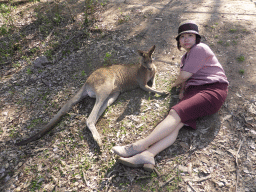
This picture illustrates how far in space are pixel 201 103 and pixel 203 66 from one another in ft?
2.38

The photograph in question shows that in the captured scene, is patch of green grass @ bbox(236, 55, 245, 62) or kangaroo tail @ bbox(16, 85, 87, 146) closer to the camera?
kangaroo tail @ bbox(16, 85, 87, 146)

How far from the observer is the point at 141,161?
107 inches

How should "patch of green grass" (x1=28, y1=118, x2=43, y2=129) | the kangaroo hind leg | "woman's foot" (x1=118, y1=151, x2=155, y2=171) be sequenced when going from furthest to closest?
"patch of green grass" (x1=28, y1=118, x2=43, y2=129)
the kangaroo hind leg
"woman's foot" (x1=118, y1=151, x2=155, y2=171)

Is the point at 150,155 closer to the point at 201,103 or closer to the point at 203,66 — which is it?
the point at 201,103

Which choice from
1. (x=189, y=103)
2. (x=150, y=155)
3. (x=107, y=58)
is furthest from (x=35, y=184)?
(x=107, y=58)

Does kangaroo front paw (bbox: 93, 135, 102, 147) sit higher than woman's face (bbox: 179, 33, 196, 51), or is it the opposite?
woman's face (bbox: 179, 33, 196, 51)

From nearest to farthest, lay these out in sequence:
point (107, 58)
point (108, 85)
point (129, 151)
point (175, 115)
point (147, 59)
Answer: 1. point (129, 151)
2. point (175, 115)
3. point (108, 85)
4. point (147, 59)
5. point (107, 58)

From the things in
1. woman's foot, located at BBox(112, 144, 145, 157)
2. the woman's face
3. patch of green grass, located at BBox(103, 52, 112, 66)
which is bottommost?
woman's foot, located at BBox(112, 144, 145, 157)

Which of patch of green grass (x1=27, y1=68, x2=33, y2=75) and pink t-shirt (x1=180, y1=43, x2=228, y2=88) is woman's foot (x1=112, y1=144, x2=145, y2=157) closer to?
pink t-shirt (x1=180, y1=43, x2=228, y2=88)

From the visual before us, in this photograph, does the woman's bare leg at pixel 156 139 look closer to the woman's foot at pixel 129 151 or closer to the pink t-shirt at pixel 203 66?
the woman's foot at pixel 129 151

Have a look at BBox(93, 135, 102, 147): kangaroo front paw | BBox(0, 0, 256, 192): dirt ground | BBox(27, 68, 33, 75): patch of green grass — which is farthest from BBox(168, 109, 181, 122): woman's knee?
BBox(27, 68, 33, 75): patch of green grass

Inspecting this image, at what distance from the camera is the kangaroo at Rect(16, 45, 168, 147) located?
11.9 feet

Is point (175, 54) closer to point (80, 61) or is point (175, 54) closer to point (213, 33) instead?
point (213, 33)

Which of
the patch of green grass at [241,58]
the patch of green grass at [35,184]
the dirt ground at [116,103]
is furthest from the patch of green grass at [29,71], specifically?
the patch of green grass at [241,58]
